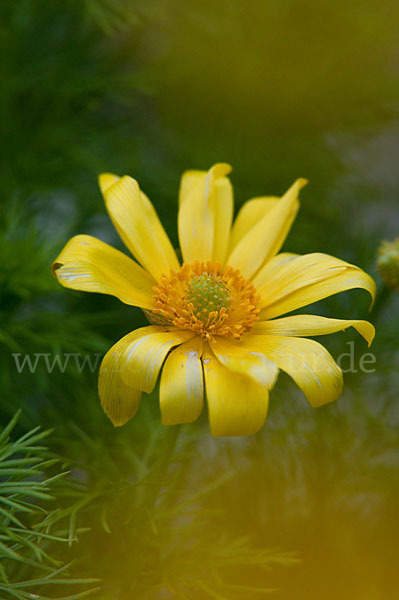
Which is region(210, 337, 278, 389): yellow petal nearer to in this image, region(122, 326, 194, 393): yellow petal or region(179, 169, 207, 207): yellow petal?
region(122, 326, 194, 393): yellow petal

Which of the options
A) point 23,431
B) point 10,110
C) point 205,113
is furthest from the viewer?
point 205,113

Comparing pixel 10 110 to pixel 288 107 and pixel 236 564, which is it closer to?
pixel 288 107

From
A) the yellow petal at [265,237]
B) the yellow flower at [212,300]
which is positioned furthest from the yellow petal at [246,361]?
the yellow petal at [265,237]

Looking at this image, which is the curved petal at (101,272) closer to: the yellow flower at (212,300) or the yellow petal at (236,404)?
the yellow flower at (212,300)

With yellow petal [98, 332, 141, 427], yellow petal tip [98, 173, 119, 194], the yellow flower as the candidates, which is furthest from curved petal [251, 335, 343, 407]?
yellow petal tip [98, 173, 119, 194]

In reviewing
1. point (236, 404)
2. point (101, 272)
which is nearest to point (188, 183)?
point (101, 272)

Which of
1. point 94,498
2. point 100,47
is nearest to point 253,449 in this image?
point 94,498
